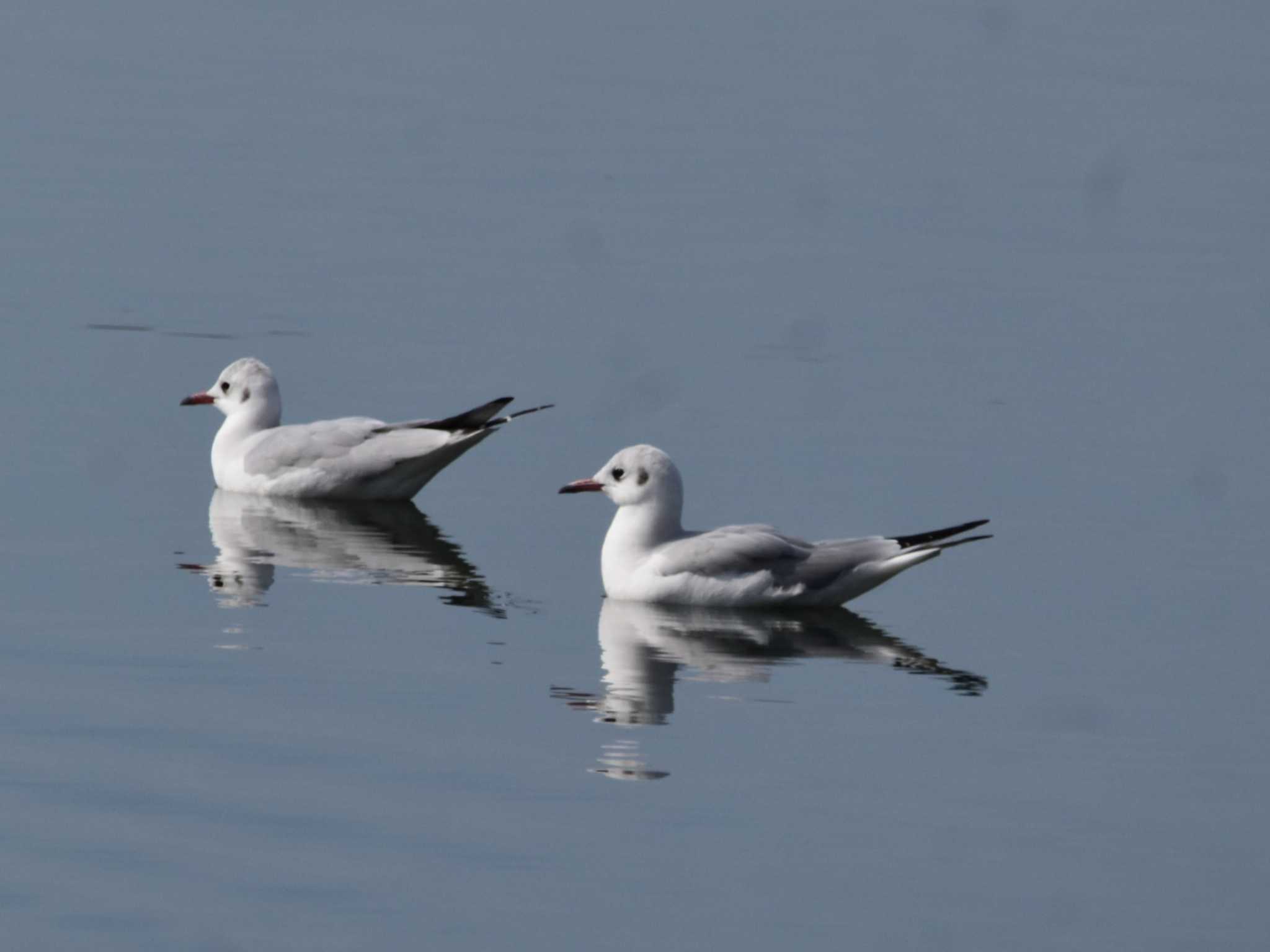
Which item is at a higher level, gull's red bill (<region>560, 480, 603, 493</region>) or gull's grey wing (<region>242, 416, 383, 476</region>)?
gull's grey wing (<region>242, 416, 383, 476</region>)

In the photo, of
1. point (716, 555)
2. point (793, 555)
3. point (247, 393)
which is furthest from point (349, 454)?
point (793, 555)

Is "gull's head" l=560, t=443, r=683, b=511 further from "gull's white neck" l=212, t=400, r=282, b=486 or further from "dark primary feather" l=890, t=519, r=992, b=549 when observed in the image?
"gull's white neck" l=212, t=400, r=282, b=486

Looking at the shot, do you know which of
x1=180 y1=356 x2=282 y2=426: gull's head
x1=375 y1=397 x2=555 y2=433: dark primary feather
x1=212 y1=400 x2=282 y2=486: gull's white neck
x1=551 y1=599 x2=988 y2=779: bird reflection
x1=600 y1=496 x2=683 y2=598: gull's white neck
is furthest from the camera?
x1=180 y1=356 x2=282 y2=426: gull's head

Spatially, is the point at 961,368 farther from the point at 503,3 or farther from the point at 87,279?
the point at 503,3

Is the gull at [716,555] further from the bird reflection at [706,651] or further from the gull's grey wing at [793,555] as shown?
the bird reflection at [706,651]

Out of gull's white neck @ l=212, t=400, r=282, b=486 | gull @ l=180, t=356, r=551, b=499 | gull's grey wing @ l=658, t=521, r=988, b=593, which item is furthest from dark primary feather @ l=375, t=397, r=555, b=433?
gull's grey wing @ l=658, t=521, r=988, b=593

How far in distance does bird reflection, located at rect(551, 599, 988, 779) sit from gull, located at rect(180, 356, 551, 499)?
2.88 m

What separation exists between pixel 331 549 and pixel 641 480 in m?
2.31

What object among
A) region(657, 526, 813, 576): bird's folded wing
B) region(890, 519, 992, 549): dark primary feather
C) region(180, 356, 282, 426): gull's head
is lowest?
region(657, 526, 813, 576): bird's folded wing

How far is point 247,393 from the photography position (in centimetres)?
1855

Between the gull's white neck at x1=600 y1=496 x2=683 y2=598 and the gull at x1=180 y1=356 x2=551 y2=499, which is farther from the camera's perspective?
the gull at x1=180 y1=356 x2=551 y2=499

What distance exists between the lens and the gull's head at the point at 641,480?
14953 mm

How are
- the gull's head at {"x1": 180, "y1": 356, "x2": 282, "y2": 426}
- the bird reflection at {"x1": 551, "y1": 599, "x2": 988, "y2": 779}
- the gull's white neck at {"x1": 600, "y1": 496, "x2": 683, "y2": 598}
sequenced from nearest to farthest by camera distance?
the bird reflection at {"x1": 551, "y1": 599, "x2": 988, "y2": 779}
the gull's white neck at {"x1": 600, "y1": 496, "x2": 683, "y2": 598}
the gull's head at {"x1": 180, "y1": 356, "x2": 282, "y2": 426}

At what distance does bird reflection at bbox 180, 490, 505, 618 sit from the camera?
49.1 feet
